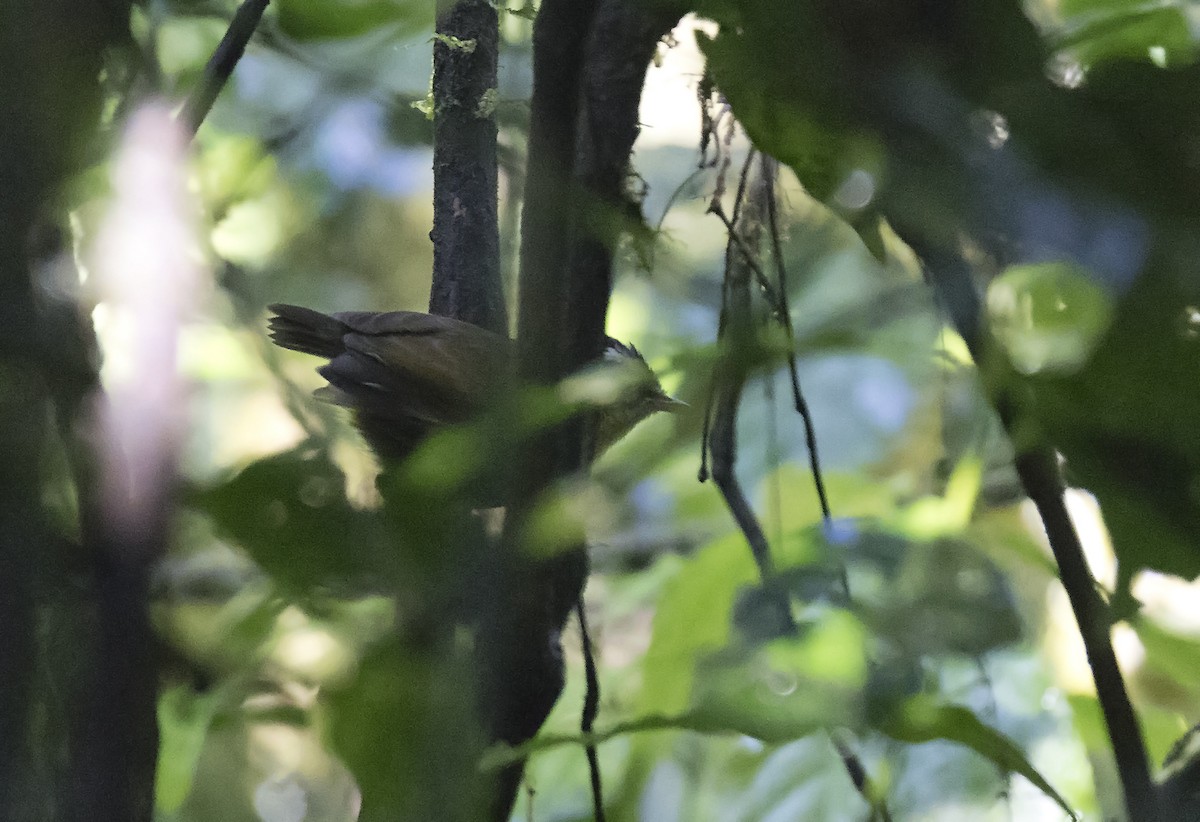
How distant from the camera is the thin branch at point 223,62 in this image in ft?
1.22

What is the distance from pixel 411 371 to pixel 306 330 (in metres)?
0.05

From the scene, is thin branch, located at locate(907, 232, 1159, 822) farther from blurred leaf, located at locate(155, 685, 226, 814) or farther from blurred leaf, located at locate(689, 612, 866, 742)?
blurred leaf, located at locate(155, 685, 226, 814)

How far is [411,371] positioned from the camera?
44 cm

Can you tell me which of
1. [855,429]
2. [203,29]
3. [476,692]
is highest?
[203,29]

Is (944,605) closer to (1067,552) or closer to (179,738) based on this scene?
(1067,552)

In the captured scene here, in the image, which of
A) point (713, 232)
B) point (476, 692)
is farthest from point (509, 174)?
point (476, 692)

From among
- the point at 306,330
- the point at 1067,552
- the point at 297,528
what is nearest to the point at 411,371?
the point at 306,330

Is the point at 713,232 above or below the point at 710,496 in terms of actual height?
above

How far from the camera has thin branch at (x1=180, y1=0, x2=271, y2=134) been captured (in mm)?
372

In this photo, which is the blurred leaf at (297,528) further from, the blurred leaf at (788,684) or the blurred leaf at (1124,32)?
the blurred leaf at (1124,32)

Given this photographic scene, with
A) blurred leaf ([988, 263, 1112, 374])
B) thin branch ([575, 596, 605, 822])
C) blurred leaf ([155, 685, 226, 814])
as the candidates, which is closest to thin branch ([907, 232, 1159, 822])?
blurred leaf ([988, 263, 1112, 374])

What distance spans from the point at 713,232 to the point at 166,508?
0.75ft

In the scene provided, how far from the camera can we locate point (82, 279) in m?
0.33

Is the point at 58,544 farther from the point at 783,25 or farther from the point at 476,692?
the point at 783,25
